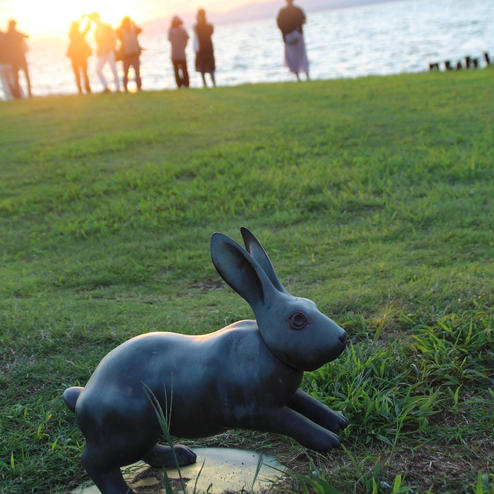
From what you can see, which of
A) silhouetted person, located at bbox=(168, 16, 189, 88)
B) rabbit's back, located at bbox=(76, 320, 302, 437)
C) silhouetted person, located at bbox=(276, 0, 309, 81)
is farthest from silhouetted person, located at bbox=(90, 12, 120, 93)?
rabbit's back, located at bbox=(76, 320, 302, 437)

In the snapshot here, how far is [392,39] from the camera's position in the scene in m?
36.2

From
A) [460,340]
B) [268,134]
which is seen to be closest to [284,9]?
[268,134]

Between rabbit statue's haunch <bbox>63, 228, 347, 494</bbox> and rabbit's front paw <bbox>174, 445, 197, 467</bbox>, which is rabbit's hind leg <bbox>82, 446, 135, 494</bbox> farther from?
rabbit's front paw <bbox>174, 445, 197, 467</bbox>

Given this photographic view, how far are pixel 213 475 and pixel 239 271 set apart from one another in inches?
38.8

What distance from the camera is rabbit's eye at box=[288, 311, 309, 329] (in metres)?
2.13

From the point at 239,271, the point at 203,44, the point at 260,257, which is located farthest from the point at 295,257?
the point at 203,44

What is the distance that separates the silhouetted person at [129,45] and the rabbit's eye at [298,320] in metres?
14.2

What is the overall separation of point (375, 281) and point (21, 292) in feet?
9.00

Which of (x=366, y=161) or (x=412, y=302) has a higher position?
(x=366, y=161)

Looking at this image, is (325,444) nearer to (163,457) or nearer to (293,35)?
(163,457)

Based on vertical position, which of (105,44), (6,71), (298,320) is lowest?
(298,320)

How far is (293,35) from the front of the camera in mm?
14945

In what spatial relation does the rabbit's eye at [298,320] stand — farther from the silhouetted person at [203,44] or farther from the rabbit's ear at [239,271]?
the silhouetted person at [203,44]

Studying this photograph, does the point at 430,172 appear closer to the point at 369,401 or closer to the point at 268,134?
the point at 268,134
